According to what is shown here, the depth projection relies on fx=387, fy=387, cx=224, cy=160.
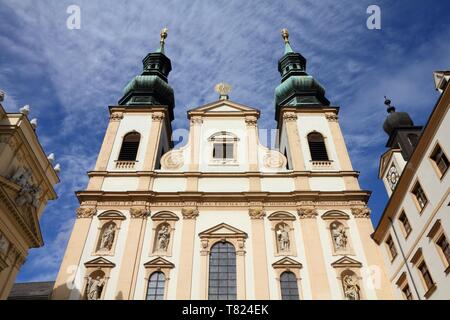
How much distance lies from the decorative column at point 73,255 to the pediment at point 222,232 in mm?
5513

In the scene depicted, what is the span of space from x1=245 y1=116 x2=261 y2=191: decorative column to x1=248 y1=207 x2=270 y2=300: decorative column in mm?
1739

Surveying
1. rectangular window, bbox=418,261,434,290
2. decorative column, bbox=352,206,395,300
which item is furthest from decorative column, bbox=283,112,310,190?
rectangular window, bbox=418,261,434,290

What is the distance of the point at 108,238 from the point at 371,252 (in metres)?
12.3

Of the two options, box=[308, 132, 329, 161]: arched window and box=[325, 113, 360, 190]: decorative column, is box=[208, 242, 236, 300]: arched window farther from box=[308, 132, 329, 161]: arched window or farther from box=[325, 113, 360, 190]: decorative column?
box=[308, 132, 329, 161]: arched window

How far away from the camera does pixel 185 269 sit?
1709cm

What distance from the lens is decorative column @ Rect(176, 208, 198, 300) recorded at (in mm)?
16453

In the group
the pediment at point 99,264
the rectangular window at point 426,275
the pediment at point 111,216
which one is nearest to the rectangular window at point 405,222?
the rectangular window at point 426,275

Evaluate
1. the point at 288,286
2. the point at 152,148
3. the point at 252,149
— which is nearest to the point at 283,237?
the point at 288,286

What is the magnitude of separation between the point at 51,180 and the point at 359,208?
48.7ft

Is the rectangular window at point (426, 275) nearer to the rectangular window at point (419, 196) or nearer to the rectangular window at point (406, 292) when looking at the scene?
the rectangular window at point (406, 292)

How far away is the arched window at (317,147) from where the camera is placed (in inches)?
894
